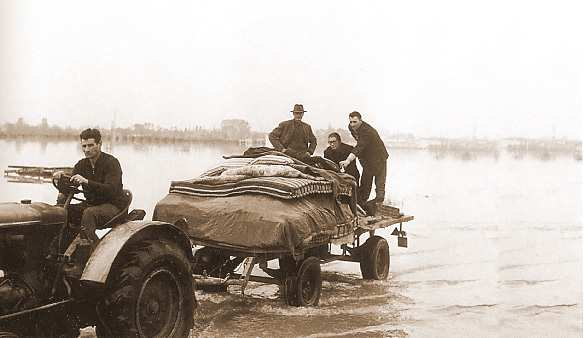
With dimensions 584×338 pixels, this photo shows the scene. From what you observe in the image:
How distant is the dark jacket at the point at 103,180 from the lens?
3.61m

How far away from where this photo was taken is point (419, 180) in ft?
40.5

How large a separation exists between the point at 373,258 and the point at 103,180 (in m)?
3.46

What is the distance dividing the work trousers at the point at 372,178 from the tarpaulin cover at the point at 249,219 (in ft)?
6.05

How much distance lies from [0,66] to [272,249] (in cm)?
290

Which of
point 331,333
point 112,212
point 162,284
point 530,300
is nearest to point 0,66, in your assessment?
point 112,212

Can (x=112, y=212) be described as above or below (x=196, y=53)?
below

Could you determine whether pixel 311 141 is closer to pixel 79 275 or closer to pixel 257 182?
pixel 257 182

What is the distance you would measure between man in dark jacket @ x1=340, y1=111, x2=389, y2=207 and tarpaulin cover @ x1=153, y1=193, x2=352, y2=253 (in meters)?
1.74

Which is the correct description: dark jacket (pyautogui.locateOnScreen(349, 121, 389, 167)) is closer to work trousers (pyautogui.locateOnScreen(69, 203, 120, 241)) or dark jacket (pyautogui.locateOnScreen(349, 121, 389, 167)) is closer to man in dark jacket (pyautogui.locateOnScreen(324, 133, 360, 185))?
man in dark jacket (pyautogui.locateOnScreen(324, 133, 360, 185))

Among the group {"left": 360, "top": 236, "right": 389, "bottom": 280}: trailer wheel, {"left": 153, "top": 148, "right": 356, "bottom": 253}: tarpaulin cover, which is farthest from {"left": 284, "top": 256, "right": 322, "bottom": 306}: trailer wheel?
{"left": 360, "top": 236, "right": 389, "bottom": 280}: trailer wheel

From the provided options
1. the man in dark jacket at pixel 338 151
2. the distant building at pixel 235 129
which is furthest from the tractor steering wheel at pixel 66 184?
the man in dark jacket at pixel 338 151

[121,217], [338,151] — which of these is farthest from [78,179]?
[338,151]

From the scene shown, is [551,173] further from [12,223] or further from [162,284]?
[12,223]

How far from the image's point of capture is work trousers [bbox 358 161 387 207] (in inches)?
271
